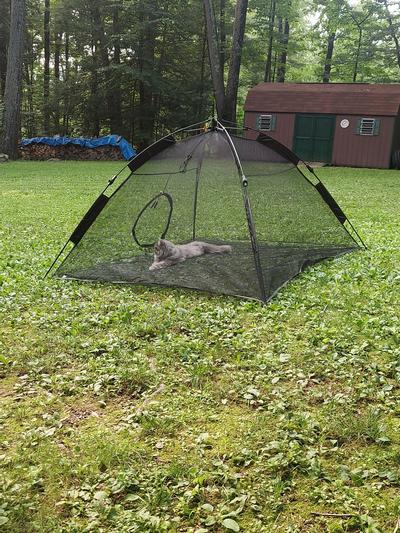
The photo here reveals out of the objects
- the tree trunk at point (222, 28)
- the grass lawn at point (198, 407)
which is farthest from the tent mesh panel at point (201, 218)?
the tree trunk at point (222, 28)

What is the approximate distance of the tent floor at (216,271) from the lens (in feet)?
15.1

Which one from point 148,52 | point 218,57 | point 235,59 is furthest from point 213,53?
point 148,52

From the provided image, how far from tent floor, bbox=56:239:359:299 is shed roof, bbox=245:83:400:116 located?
55.1 feet

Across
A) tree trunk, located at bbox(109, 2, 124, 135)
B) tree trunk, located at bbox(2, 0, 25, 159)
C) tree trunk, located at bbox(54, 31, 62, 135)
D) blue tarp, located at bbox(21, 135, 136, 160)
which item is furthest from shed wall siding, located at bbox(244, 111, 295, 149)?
tree trunk, located at bbox(54, 31, 62, 135)

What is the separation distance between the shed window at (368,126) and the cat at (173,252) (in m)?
17.1

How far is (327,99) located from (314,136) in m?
1.50

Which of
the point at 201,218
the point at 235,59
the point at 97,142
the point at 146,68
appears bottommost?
the point at 201,218

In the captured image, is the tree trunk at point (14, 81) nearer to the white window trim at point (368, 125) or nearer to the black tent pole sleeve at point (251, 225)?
the white window trim at point (368, 125)

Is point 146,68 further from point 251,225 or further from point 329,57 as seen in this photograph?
point 251,225

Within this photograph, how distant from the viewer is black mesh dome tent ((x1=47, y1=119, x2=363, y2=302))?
190 inches

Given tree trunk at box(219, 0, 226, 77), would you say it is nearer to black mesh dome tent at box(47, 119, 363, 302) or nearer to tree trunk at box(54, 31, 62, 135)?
tree trunk at box(54, 31, 62, 135)

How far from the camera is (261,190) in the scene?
5.05m

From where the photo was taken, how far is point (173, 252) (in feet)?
17.0

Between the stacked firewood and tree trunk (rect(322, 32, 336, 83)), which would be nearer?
the stacked firewood
